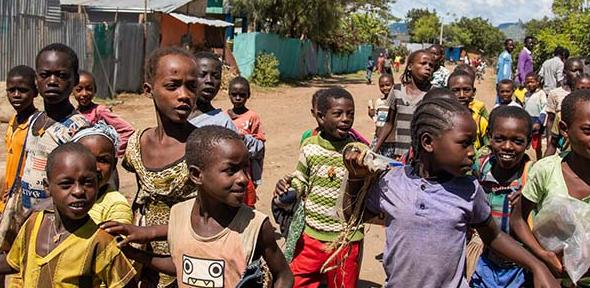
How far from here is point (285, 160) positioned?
10.7 m

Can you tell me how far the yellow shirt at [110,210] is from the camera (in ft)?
9.48

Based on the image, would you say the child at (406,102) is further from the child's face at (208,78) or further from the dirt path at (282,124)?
the child's face at (208,78)

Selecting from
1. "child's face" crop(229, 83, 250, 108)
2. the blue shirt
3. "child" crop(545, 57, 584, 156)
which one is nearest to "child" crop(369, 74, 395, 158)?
"child's face" crop(229, 83, 250, 108)

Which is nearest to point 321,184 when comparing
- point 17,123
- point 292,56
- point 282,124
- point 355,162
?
point 355,162

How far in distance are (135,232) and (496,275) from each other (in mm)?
1951

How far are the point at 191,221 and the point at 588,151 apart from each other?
179 centimetres

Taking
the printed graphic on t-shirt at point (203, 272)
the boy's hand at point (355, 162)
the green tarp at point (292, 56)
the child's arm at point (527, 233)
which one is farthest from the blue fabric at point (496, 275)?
the green tarp at point (292, 56)

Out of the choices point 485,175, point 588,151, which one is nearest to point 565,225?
point 588,151

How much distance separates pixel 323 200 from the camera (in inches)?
163

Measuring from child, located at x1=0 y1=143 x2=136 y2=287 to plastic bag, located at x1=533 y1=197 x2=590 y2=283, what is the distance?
73.8 inches

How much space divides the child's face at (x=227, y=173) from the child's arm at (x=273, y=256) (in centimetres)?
15

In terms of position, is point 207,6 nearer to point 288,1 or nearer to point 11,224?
point 288,1

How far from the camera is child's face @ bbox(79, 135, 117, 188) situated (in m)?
3.04

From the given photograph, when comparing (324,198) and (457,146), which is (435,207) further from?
(324,198)
